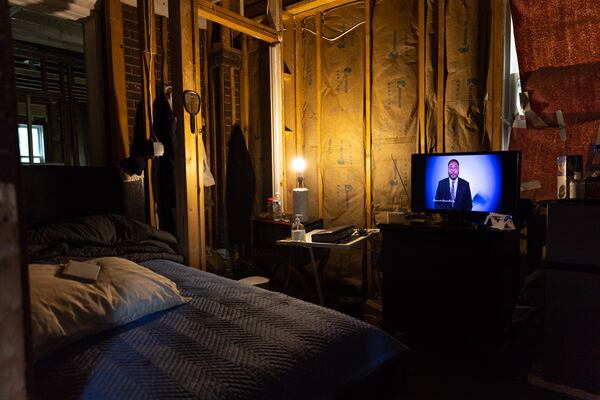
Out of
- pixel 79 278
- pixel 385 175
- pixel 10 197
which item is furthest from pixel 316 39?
pixel 10 197

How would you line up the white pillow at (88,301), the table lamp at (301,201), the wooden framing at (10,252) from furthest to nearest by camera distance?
the table lamp at (301,201) < the white pillow at (88,301) < the wooden framing at (10,252)

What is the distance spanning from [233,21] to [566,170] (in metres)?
2.53


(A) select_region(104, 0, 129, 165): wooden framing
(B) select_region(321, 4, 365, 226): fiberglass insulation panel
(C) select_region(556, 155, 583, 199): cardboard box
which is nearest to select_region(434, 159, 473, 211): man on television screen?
(C) select_region(556, 155, 583, 199): cardboard box

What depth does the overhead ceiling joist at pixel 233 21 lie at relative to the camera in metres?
2.76

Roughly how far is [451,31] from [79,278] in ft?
9.13

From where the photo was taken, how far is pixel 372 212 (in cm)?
324

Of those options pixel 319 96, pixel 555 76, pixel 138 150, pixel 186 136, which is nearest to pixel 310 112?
pixel 319 96

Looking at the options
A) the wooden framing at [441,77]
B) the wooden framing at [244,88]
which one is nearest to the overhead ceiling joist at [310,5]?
the wooden framing at [244,88]

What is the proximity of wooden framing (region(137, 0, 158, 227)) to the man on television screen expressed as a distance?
225 cm

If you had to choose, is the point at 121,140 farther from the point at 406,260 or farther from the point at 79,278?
the point at 406,260

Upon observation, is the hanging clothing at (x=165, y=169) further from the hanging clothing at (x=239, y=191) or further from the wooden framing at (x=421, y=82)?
the wooden framing at (x=421, y=82)

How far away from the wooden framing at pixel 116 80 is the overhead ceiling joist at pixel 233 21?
0.78 meters

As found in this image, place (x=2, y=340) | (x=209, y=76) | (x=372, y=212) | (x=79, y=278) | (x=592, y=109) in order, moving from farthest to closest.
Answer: (x=209, y=76) < (x=372, y=212) < (x=592, y=109) < (x=79, y=278) < (x=2, y=340)

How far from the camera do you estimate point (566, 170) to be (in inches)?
84.6
